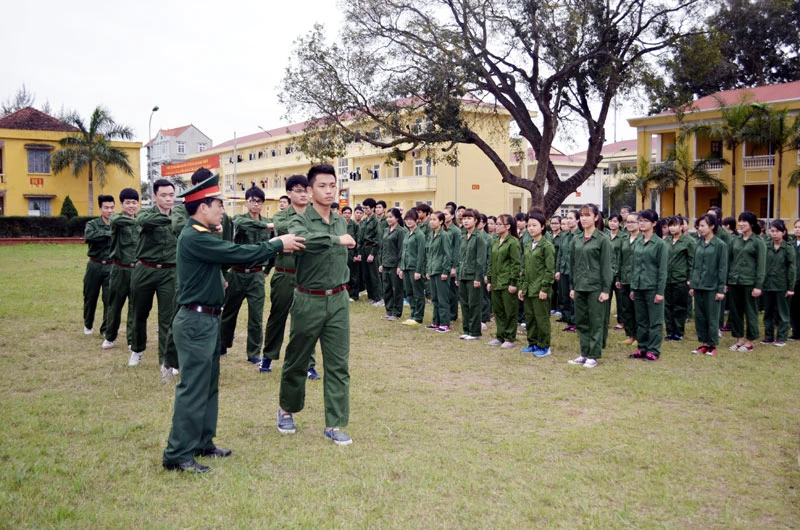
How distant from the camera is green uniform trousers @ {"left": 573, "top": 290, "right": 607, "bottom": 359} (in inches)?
337

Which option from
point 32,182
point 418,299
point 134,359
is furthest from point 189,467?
point 32,182

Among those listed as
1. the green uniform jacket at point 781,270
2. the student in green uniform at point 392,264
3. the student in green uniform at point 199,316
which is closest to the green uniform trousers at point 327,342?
the student in green uniform at point 199,316

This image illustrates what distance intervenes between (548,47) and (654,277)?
1397cm

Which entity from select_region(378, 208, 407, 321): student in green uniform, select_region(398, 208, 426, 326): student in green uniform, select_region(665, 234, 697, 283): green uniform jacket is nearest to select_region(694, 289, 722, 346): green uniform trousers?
select_region(665, 234, 697, 283): green uniform jacket

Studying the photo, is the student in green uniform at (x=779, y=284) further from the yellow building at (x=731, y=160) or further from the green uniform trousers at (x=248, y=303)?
the yellow building at (x=731, y=160)

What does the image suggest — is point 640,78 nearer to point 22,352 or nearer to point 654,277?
point 654,277

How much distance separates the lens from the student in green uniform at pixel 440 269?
11312 millimetres

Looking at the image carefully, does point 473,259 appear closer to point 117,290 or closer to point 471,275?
point 471,275

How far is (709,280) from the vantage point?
956 centimetres

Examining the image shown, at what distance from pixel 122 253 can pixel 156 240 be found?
1.52 metres

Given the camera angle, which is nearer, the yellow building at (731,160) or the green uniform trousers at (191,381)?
the green uniform trousers at (191,381)

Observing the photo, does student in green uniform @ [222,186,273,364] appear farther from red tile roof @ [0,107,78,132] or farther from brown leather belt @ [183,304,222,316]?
red tile roof @ [0,107,78,132]

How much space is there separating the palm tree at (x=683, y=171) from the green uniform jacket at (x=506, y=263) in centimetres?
2375

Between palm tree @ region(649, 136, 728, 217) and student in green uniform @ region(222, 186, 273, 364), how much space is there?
26.5 meters
